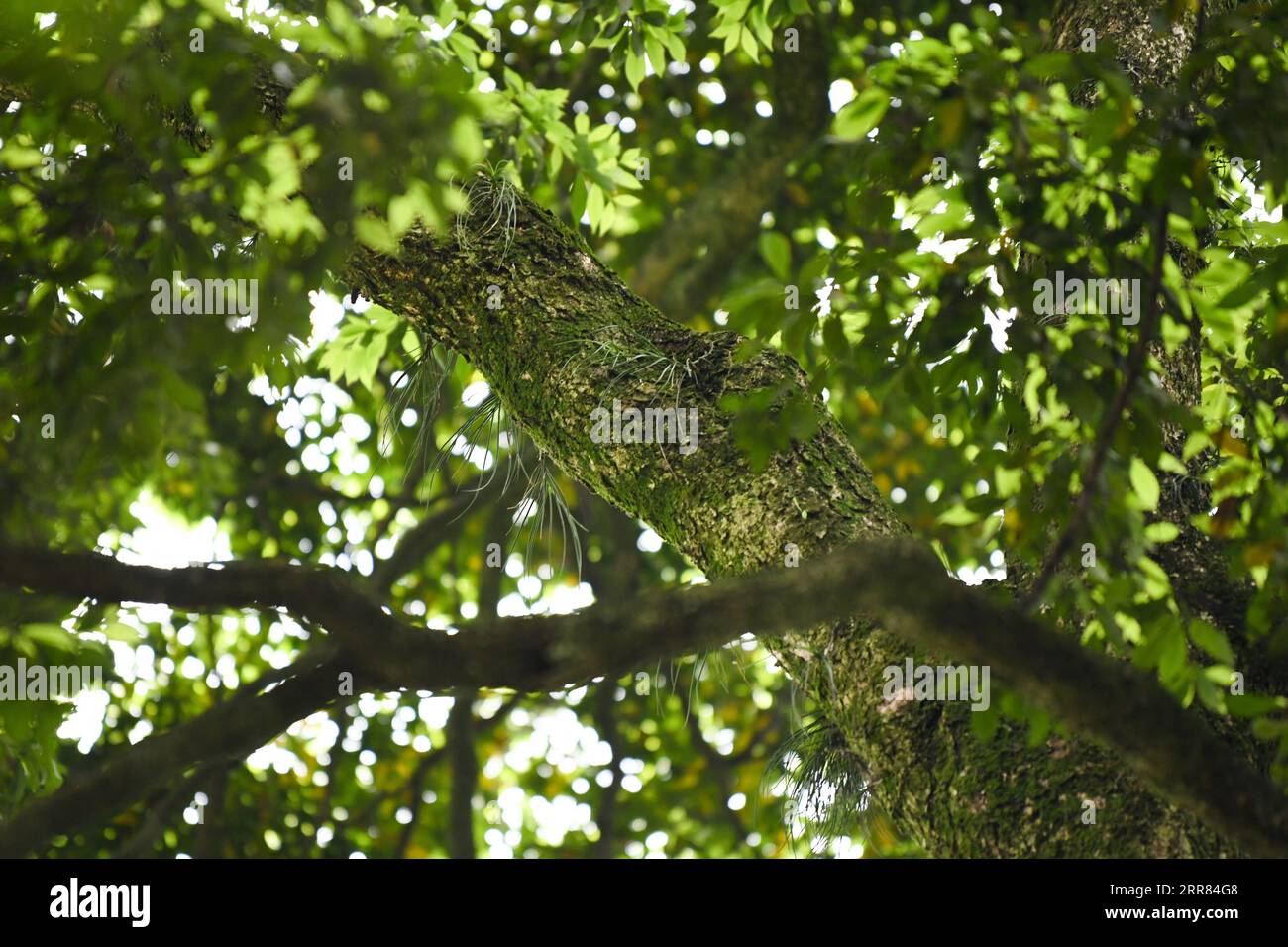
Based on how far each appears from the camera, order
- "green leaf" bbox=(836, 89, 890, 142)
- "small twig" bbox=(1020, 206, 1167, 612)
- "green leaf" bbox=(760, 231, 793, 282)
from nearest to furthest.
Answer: "small twig" bbox=(1020, 206, 1167, 612) < "green leaf" bbox=(760, 231, 793, 282) < "green leaf" bbox=(836, 89, 890, 142)

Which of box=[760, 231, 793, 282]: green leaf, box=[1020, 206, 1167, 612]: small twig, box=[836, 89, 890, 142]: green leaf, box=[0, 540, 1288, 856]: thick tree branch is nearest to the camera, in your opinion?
box=[0, 540, 1288, 856]: thick tree branch

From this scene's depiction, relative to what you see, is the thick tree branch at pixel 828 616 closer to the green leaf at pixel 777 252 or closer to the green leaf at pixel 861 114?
the green leaf at pixel 777 252

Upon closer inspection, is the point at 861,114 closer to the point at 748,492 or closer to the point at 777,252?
the point at 777,252

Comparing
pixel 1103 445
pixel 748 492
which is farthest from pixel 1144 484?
pixel 748 492

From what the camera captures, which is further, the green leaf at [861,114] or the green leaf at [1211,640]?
the green leaf at [861,114]

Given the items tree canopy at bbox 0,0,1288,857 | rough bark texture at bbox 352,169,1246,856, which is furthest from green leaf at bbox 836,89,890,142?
rough bark texture at bbox 352,169,1246,856

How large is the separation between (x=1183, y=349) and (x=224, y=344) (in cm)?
211

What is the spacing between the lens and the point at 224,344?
2.06m

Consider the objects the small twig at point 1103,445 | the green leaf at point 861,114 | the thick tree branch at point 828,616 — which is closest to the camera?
the thick tree branch at point 828,616

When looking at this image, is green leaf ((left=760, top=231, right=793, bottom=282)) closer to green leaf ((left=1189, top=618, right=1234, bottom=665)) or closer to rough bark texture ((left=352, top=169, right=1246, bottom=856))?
rough bark texture ((left=352, top=169, right=1246, bottom=856))

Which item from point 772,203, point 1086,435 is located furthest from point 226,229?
point 772,203

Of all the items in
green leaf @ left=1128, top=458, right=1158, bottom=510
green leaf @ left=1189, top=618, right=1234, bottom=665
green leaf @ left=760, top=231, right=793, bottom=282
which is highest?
green leaf @ left=760, top=231, right=793, bottom=282

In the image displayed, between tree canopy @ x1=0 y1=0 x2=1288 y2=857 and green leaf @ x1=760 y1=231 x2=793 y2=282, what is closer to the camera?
tree canopy @ x1=0 y1=0 x2=1288 y2=857

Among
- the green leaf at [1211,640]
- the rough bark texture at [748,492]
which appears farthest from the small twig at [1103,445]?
the rough bark texture at [748,492]
